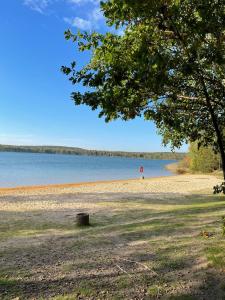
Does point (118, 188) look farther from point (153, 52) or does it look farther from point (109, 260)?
point (153, 52)

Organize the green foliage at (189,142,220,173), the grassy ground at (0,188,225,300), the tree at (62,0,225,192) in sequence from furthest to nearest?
the green foliage at (189,142,220,173)
the grassy ground at (0,188,225,300)
the tree at (62,0,225,192)

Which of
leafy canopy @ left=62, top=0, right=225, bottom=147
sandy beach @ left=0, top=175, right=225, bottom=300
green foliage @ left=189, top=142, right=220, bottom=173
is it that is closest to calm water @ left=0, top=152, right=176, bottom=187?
green foliage @ left=189, top=142, right=220, bottom=173

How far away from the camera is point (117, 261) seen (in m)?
7.89

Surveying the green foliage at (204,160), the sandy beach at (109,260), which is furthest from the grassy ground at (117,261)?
the green foliage at (204,160)

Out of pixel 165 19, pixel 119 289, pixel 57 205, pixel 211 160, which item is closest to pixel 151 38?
pixel 165 19

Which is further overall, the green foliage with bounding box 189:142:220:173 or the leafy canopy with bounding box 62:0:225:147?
the green foliage with bounding box 189:142:220:173

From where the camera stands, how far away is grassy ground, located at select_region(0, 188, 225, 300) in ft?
20.6

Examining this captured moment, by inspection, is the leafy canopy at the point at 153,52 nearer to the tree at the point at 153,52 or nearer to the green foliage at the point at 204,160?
the tree at the point at 153,52

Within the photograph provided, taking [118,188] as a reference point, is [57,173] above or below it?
below

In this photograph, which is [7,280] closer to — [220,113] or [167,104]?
[167,104]

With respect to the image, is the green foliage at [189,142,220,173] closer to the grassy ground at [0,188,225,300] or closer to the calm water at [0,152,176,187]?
the calm water at [0,152,176,187]

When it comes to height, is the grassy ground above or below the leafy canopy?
below

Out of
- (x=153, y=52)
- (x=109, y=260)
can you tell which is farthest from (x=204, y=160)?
(x=153, y=52)

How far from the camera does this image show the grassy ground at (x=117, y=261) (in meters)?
6.29
